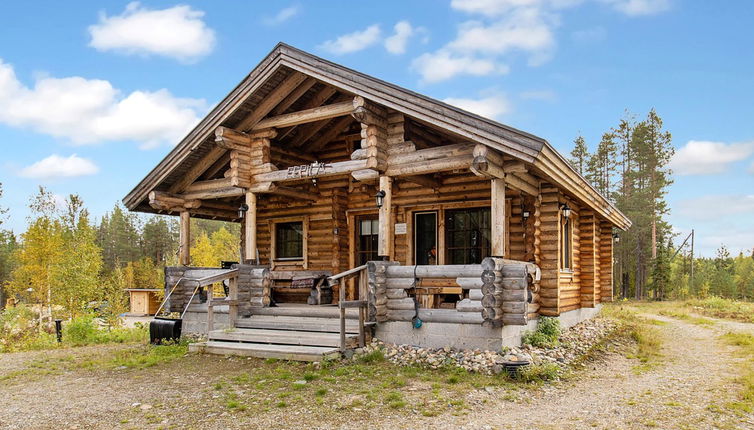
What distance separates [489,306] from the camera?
8.84m

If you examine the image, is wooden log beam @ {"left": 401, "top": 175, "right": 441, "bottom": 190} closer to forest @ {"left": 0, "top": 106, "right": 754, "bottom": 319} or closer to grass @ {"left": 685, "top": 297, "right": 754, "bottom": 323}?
grass @ {"left": 685, "top": 297, "right": 754, "bottom": 323}

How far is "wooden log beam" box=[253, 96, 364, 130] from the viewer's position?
10.6 m

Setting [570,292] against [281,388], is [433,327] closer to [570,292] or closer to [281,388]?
[281,388]

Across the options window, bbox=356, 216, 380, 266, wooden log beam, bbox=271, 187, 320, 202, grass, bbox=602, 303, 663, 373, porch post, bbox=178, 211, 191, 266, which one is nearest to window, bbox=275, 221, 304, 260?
wooden log beam, bbox=271, 187, 320, 202

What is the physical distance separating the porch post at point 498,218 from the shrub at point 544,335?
181 cm

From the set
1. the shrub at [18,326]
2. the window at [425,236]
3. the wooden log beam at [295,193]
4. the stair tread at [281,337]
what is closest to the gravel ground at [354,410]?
the stair tread at [281,337]

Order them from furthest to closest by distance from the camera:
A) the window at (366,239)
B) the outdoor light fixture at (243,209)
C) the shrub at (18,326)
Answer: the shrub at (18,326) → the window at (366,239) → the outdoor light fixture at (243,209)

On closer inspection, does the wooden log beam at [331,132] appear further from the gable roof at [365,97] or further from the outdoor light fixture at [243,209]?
the outdoor light fixture at [243,209]

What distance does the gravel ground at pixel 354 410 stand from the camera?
6.12 meters

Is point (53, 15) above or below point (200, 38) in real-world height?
below

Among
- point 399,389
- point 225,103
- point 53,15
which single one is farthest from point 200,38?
point 399,389

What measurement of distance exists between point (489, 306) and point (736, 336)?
8.04 meters

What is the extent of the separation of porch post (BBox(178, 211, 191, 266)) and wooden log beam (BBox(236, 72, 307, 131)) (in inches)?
115

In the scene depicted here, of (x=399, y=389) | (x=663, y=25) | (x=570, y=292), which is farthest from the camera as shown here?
(x=663, y=25)
